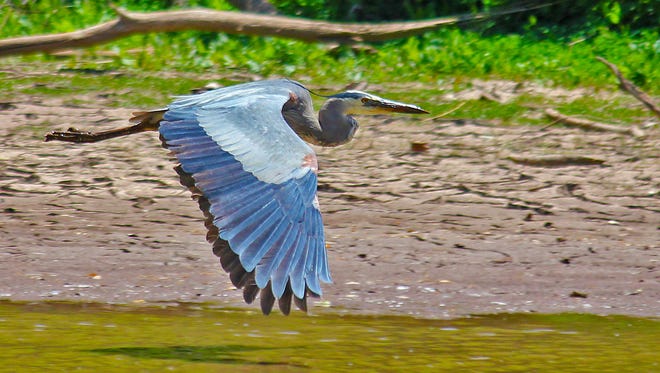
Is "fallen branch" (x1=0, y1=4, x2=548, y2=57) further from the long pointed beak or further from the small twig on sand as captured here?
the long pointed beak

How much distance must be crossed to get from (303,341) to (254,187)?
94 cm

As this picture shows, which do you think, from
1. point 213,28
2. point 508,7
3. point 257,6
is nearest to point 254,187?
point 213,28

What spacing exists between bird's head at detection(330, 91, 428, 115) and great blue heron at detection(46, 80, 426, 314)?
0.72 m

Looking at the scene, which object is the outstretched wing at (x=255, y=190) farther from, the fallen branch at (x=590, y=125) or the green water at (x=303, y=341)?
the fallen branch at (x=590, y=125)

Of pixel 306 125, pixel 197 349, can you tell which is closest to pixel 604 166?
→ pixel 306 125

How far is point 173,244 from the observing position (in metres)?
6.76

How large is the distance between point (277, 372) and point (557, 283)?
6.41 ft

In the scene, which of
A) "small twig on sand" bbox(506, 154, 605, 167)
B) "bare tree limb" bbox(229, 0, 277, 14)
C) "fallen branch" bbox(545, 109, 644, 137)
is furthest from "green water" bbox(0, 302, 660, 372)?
"bare tree limb" bbox(229, 0, 277, 14)

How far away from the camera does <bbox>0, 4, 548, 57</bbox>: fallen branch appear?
9.42 m

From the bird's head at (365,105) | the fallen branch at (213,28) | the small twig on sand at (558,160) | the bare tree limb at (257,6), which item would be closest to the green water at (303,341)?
the bird's head at (365,105)

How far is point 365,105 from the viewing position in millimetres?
6320

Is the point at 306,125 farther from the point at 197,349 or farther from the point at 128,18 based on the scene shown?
the point at 128,18

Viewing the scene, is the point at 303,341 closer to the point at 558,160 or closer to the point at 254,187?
the point at 254,187

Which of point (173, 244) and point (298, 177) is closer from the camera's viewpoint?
point (298, 177)
